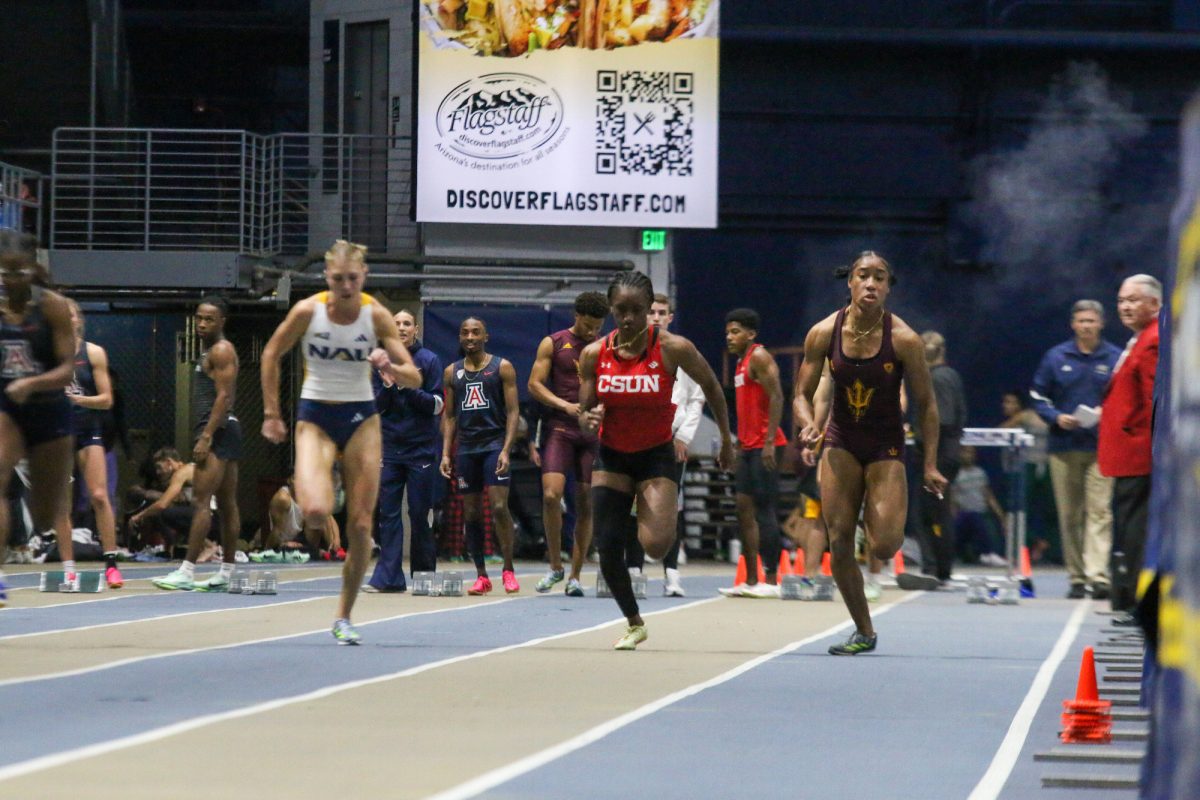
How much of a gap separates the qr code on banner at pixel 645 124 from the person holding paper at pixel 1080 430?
7.59m

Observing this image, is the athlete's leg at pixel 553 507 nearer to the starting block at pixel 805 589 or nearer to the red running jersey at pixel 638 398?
the starting block at pixel 805 589

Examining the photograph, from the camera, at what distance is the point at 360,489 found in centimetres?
949

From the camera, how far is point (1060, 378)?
14.9 meters

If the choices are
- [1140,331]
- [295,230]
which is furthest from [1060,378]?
[295,230]

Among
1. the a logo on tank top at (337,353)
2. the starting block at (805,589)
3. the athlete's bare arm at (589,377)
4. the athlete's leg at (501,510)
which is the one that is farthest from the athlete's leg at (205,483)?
the athlete's bare arm at (589,377)

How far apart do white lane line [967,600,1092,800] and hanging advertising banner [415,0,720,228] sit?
439 inches

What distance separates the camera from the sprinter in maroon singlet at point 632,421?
9695 mm

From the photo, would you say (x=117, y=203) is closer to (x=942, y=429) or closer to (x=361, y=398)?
(x=942, y=429)

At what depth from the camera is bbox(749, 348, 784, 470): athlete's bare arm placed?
1409 cm

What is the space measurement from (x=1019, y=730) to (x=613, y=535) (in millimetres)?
3088

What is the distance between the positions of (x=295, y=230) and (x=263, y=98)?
138 inches

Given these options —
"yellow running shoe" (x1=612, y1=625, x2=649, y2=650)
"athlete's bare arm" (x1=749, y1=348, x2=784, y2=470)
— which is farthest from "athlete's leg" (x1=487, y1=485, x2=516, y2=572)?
"yellow running shoe" (x1=612, y1=625, x2=649, y2=650)

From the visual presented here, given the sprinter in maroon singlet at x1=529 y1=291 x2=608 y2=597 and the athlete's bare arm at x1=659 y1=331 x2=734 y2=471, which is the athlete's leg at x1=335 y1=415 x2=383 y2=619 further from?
the sprinter in maroon singlet at x1=529 y1=291 x2=608 y2=597

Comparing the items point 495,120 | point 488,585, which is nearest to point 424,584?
point 488,585
